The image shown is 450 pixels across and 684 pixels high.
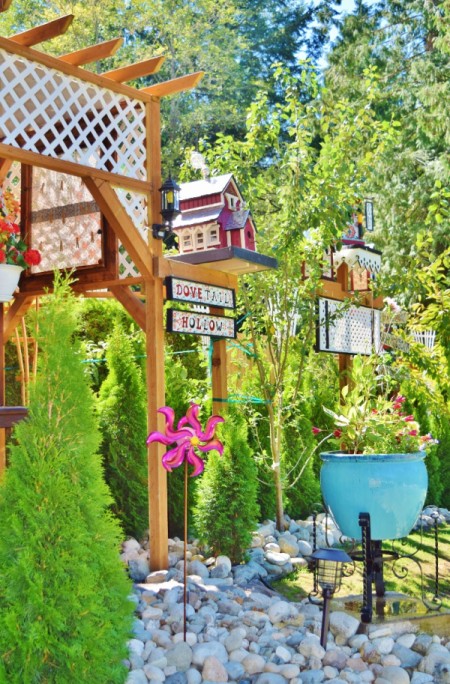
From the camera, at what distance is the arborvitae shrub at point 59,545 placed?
2.87m

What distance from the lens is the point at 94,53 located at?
539cm

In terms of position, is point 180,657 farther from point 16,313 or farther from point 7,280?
point 16,313

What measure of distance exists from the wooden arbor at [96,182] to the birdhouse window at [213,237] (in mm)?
229

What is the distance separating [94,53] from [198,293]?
186 cm

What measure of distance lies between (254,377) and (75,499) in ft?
16.3

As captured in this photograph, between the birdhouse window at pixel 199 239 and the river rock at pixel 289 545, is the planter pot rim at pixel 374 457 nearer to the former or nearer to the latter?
the river rock at pixel 289 545

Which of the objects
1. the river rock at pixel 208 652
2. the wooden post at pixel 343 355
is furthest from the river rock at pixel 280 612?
the wooden post at pixel 343 355

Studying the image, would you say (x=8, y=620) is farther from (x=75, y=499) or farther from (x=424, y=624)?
(x=424, y=624)

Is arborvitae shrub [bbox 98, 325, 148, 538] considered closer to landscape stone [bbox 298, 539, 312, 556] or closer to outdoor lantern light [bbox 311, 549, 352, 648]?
landscape stone [bbox 298, 539, 312, 556]

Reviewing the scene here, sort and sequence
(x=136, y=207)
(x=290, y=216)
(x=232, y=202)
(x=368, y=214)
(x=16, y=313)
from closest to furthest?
(x=136, y=207) < (x=232, y=202) < (x=16, y=313) < (x=290, y=216) < (x=368, y=214)

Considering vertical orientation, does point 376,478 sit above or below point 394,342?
below

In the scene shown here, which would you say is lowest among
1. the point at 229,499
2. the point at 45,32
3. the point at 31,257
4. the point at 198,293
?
the point at 229,499

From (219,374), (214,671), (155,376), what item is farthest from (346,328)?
(214,671)

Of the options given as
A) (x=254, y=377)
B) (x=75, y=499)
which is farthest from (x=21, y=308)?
(x=75, y=499)
